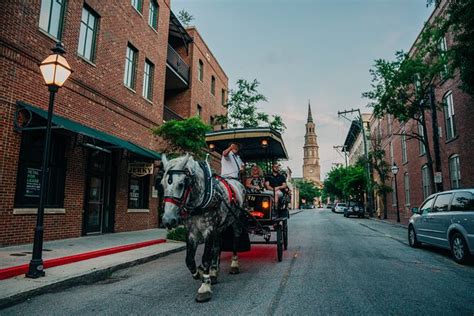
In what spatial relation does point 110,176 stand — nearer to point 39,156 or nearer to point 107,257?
point 39,156

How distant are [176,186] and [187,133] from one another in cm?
861

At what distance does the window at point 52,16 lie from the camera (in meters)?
9.89

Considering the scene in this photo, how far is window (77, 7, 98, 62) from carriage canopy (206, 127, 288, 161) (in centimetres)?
662

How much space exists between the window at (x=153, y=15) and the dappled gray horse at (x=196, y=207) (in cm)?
1456

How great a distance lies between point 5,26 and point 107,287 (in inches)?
295

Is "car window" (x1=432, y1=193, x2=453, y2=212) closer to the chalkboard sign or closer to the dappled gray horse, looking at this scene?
the dappled gray horse

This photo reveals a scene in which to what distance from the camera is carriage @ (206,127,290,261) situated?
7.27 metres

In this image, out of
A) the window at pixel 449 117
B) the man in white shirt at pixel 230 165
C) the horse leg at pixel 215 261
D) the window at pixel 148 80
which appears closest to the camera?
the horse leg at pixel 215 261

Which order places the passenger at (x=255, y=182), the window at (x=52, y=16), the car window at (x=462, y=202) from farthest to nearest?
the window at (x=52, y=16) → the passenger at (x=255, y=182) → the car window at (x=462, y=202)

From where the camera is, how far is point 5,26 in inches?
332

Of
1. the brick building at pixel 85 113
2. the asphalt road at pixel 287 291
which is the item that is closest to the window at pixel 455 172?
the asphalt road at pixel 287 291

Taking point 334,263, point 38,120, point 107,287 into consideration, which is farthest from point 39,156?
point 334,263

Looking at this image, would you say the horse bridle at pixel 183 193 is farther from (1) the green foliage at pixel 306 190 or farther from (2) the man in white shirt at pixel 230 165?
(1) the green foliage at pixel 306 190

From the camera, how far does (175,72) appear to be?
1919 cm
